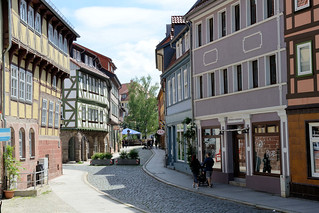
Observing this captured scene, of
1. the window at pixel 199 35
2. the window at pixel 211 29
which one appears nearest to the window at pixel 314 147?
the window at pixel 211 29

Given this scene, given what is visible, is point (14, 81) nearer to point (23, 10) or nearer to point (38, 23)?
point (23, 10)

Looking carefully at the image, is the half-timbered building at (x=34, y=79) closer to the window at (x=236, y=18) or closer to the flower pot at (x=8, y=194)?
the flower pot at (x=8, y=194)

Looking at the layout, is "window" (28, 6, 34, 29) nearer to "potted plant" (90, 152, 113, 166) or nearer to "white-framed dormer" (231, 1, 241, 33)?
"white-framed dormer" (231, 1, 241, 33)

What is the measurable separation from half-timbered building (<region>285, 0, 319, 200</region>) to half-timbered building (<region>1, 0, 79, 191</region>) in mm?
10546

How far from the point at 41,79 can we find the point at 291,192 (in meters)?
14.6

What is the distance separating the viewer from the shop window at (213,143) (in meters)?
24.7

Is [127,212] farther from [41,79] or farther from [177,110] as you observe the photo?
[177,110]

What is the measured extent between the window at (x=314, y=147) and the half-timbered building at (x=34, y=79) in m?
11.0

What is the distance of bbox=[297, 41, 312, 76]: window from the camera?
1769cm

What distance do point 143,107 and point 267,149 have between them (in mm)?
81993

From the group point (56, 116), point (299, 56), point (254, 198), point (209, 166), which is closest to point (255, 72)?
point (299, 56)

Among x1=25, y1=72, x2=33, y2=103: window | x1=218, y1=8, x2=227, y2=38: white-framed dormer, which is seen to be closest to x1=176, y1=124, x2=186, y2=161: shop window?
x1=218, y1=8, x2=227, y2=38: white-framed dormer

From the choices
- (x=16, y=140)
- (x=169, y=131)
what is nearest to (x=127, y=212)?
(x=16, y=140)

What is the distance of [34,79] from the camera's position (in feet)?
82.1
